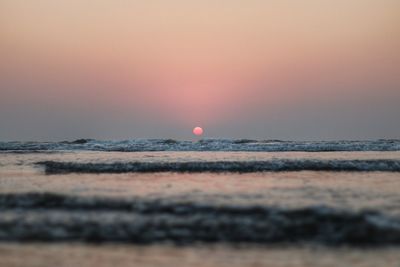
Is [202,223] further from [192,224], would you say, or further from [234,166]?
[234,166]

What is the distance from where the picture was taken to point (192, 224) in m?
8.08

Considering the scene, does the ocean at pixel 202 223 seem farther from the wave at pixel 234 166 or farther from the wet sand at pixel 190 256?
the wave at pixel 234 166

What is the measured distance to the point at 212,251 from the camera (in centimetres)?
671

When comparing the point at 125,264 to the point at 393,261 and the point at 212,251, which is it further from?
the point at 393,261

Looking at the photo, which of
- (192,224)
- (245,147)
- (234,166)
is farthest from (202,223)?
(245,147)

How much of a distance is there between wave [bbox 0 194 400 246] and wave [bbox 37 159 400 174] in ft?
29.6

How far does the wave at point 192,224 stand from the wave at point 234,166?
9.01 meters

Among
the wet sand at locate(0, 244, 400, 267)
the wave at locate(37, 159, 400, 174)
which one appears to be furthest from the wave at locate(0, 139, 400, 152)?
the wet sand at locate(0, 244, 400, 267)

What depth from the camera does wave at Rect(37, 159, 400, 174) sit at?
60.8ft

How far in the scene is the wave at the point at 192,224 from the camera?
729 centimetres

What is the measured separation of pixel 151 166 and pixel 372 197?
11.0 metres

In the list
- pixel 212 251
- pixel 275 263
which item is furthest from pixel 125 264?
pixel 275 263

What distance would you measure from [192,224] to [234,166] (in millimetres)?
11336

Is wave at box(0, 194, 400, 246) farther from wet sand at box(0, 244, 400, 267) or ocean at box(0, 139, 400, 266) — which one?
wet sand at box(0, 244, 400, 267)
